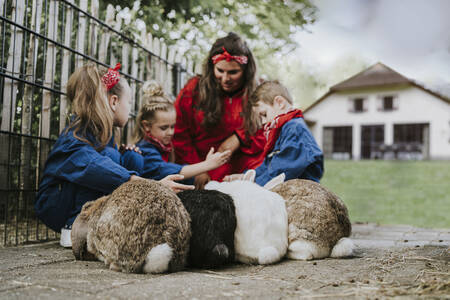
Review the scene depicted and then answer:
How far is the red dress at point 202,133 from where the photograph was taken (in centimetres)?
456

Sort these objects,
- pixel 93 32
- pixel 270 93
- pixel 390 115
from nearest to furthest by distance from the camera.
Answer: pixel 270 93, pixel 93 32, pixel 390 115

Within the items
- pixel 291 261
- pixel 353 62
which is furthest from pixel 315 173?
pixel 353 62

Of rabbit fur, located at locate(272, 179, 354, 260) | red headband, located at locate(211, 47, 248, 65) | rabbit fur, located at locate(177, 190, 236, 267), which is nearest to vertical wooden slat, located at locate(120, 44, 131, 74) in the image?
red headband, located at locate(211, 47, 248, 65)

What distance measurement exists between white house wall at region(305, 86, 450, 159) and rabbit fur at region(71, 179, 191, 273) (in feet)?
61.9

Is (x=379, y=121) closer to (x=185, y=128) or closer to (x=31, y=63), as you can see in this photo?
(x=185, y=128)

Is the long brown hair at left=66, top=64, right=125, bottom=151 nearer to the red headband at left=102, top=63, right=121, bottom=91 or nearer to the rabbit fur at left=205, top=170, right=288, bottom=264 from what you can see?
the red headband at left=102, top=63, right=121, bottom=91

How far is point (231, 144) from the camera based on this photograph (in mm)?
4469

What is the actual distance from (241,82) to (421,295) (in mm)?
3119

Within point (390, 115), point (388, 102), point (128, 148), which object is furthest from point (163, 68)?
point (390, 115)

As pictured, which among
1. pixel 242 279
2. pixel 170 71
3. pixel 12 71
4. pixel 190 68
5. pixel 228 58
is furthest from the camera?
pixel 190 68

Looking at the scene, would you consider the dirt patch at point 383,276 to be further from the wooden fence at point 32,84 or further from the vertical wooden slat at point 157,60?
the vertical wooden slat at point 157,60

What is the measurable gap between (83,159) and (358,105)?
22.9m

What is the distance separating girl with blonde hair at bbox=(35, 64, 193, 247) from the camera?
2912mm

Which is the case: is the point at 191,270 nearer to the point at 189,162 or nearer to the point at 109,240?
the point at 109,240
